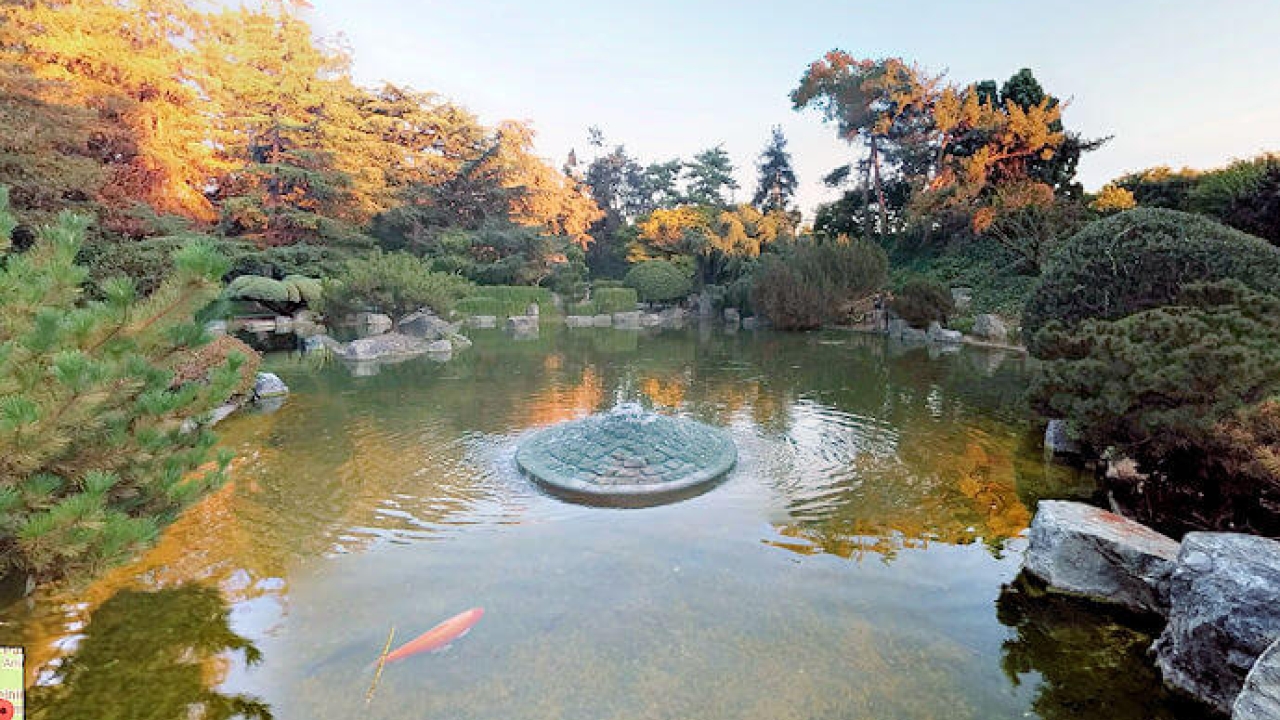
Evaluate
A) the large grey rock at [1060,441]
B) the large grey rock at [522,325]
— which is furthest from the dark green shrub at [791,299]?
the large grey rock at [1060,441]

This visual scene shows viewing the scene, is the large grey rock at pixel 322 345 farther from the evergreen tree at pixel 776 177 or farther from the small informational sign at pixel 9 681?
the evergreen tree at pixel 776 177

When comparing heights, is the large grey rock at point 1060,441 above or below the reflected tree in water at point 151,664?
above

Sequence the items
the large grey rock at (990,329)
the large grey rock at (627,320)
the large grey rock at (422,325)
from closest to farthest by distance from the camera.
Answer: the large grey rock at (990,329) < the large grey rock at (422,325) < the large grey rock at (627,320)

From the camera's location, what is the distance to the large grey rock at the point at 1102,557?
3314 millimetres

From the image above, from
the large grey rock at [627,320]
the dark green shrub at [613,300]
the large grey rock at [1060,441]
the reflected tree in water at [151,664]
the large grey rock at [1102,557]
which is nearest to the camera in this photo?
the reflected tree in water at [151,664]

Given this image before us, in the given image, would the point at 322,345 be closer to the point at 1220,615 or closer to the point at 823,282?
the point at 823,282

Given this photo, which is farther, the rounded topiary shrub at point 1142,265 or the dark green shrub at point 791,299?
the dark green shrub at point 791,299

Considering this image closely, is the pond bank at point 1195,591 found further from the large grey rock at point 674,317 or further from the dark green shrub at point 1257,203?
the large grey rock at point 674,317

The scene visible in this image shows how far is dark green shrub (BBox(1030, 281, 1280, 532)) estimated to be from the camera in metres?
3.74

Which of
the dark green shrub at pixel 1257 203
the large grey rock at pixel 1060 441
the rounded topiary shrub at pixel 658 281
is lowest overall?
the large grey rock at pixel 1060 441

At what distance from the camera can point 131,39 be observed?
18.5m

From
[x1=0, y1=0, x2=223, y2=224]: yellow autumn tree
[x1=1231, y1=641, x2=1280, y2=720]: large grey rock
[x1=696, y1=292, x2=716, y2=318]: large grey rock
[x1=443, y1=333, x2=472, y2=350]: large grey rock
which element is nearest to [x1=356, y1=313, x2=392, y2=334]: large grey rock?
[x1=443, y1=333, x2=472, y2=350]: large grey rock

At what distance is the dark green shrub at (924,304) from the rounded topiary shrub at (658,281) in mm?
10687

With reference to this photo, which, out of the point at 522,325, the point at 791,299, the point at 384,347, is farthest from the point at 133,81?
the point at 791,299
